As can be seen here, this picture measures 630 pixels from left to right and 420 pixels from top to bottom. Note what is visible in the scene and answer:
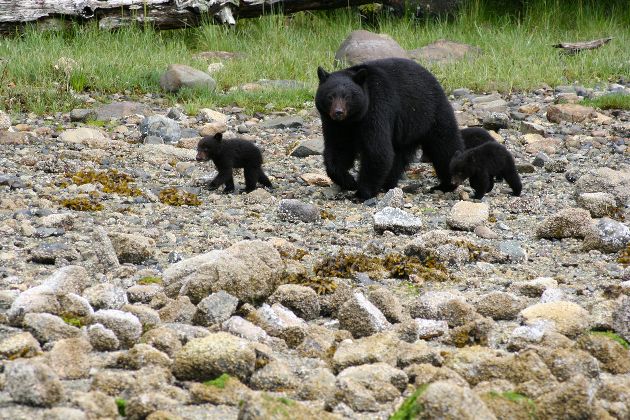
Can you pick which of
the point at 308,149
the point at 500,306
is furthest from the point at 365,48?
the point at 500,306

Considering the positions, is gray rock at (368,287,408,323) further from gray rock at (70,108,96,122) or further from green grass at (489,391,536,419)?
gray rock at (70,108,96,122)

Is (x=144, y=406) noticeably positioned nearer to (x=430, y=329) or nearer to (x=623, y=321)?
(x=430, y=329)

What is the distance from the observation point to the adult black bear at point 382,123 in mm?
8070

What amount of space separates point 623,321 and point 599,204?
2.76m

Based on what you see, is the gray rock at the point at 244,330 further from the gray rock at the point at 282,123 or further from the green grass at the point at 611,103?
the green grass at the point at 611,103

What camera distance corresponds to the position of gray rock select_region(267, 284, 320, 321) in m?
4.91

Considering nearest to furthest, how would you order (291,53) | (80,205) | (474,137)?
(80,205) → (474,137) → (291,53)

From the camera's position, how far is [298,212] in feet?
23.0

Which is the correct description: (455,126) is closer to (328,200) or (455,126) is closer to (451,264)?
(328,200)

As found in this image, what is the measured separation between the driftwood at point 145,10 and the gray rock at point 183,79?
6.61 ft

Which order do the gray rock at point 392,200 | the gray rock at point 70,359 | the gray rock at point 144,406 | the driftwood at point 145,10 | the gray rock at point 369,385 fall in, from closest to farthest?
1. the gray rock at point 144,406
2. the gray rock at point 369,385
3. the gray rock at point 70,359
4. the gray rock at point 392,200
5. the driftwood at point 145,10

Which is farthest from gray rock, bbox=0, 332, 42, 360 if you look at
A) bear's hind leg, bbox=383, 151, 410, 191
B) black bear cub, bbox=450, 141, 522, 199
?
bear's hind leg, bbox=383, 151, 410, 191

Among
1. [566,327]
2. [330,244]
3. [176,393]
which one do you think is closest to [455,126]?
[330,244]

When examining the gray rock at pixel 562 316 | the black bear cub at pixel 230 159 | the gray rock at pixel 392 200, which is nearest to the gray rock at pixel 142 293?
the gray rock at pixel 562 316
